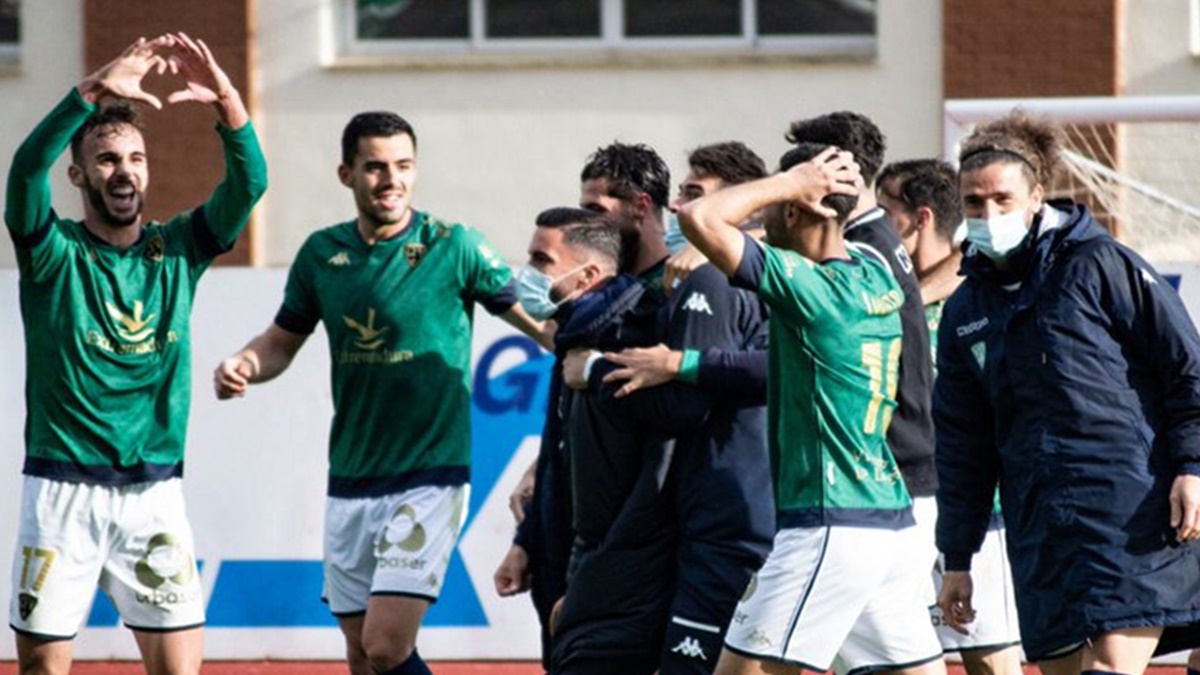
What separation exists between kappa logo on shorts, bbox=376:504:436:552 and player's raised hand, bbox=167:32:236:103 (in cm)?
160

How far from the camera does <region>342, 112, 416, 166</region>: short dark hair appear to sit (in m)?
8.62

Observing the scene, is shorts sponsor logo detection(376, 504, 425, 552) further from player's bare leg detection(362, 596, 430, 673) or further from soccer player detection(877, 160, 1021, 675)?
soccer player detection(877, 160, 1021, 675)

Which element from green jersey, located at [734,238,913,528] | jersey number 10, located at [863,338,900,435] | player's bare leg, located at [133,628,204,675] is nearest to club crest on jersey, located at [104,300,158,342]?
player's bare leg, located at [133,628,204,675]

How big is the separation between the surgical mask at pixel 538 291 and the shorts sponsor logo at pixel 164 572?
1623 mm

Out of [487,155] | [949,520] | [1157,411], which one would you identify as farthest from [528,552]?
[487,155]

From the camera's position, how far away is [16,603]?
8039 mm

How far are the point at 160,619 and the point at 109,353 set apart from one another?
90cm

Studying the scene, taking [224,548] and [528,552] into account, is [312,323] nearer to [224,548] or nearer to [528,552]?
[528,552]

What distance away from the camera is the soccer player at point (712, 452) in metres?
6.64

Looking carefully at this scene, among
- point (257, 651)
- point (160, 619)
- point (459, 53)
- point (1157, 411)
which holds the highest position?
point (459, 53)

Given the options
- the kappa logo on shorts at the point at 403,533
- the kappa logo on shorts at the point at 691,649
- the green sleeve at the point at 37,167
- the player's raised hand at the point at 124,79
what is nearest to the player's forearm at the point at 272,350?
the kappa logo on shorts at the point at 403,533

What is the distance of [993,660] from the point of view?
8180 mm

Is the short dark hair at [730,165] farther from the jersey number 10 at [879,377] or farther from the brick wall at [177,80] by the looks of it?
the brick wall at [177,80]

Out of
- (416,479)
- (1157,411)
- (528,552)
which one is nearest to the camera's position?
(1157,411)
